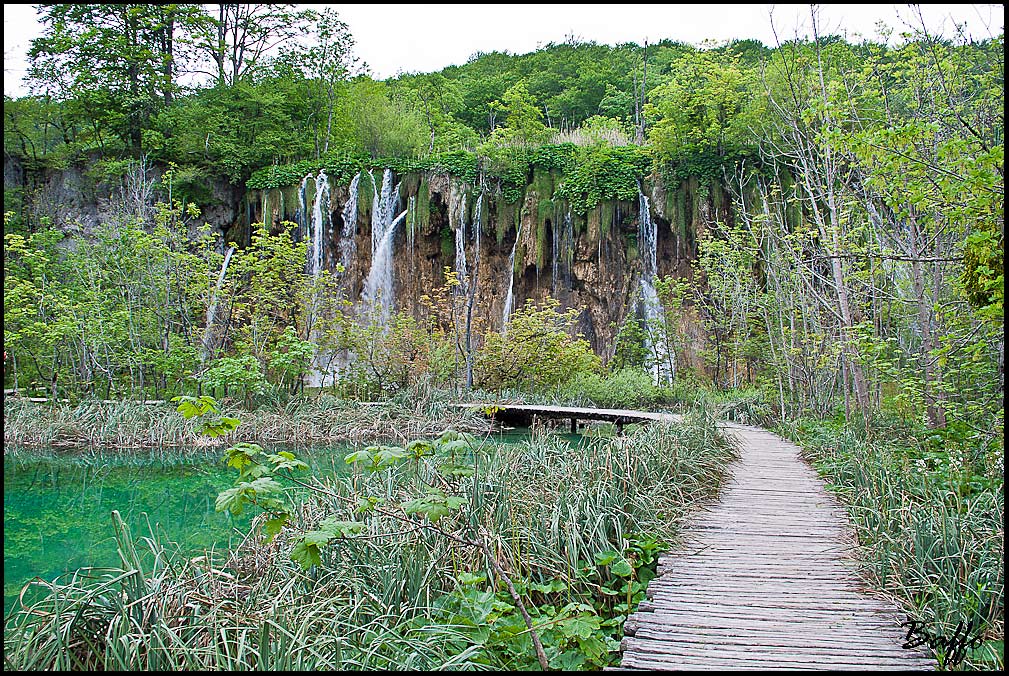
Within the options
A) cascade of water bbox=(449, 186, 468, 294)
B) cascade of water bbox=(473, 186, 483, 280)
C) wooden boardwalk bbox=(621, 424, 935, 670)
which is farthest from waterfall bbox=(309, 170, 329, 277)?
wooden boardwalk bbox=(621, 424, 935, 670)

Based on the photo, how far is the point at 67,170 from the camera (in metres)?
21.9

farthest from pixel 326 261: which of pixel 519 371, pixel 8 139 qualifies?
pixel 8 139

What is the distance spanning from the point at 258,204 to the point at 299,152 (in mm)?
2796

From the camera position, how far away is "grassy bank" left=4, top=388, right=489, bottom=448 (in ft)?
37.5

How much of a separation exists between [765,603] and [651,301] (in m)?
15.5

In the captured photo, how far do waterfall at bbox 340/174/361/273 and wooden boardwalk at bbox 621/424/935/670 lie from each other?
56.6ft

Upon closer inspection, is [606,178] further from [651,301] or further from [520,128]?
[520,128]

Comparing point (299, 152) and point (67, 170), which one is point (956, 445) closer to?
point (299, 152)

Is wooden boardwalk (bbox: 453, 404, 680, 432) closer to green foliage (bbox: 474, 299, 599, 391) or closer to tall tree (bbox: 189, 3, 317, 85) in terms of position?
green foliage (bbox: 474, 299, 599, 391)

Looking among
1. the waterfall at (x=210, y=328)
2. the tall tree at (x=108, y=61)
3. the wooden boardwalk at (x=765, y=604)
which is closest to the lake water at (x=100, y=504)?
the waterfall at (x=210, y=328)

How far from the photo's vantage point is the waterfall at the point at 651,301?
57.0 ft

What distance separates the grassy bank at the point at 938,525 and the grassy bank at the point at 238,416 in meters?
7.07

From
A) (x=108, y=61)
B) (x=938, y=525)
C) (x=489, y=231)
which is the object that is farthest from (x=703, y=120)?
(x=108, y=61)

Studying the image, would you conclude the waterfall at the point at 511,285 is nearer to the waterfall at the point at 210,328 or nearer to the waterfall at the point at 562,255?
the waterfall at the point at 562,255
